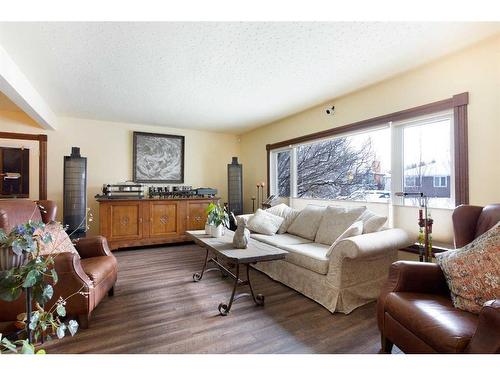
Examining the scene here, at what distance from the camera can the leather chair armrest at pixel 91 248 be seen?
2496 mm

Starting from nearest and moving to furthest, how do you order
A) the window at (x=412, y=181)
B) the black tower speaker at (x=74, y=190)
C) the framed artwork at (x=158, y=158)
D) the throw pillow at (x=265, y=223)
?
the window at (x=412, y=181) → the throw pillow at (x=265, y=223) → the black tower speaker at (x=74, y=190) → the framed artwork at (x=158, y=158)

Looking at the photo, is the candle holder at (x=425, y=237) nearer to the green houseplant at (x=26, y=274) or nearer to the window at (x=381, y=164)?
the window at (x=381, y=164)

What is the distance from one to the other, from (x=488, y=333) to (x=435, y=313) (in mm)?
287

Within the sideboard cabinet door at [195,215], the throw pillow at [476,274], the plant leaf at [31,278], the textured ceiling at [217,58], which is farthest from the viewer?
the sideboard cabinet door at [195,215]

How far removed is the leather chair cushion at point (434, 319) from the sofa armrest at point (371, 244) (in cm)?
52

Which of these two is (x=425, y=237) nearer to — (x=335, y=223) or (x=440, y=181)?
(x=440, y=181)

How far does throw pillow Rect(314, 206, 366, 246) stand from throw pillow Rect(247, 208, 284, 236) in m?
0.65

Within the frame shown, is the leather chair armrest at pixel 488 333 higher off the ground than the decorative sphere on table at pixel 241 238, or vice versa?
the decorative sphere on table at pixel 241 238

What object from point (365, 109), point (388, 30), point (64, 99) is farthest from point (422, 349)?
point (64, 99)

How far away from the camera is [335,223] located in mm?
2943

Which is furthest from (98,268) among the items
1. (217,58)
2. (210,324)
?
(217,58)

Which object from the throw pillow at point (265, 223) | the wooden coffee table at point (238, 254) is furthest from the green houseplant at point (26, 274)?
the throw pillow at point (265, 223)

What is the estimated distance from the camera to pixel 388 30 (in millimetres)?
1940
